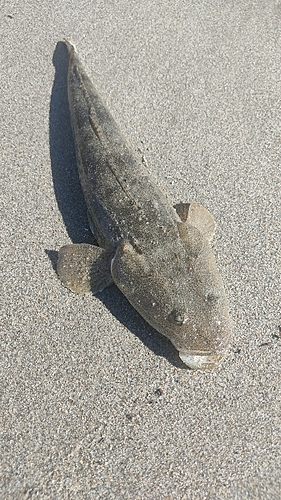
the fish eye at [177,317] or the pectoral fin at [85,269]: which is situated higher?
the pectoral fin at [85,269]

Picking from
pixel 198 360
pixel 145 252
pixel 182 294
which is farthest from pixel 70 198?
pixel 198 360

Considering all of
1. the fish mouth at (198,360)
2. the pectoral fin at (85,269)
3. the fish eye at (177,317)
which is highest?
the pectoral fin at (85,269)

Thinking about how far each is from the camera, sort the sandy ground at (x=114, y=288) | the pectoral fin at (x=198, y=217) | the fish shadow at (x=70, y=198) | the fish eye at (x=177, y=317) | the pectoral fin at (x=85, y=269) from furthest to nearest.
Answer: the pectoral fin at (x=198, y=217) < the pectoral fin at (x=85, y=269) < the fish shadow at (x=70, y=198) < the fish eye at (x=177, y=317) < the sandy ground at (x=114, y=288)

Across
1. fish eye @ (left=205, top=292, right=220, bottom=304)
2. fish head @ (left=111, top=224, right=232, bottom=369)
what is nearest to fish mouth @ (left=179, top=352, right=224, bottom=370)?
fish head @ (left=111, top=224, right=232, bottom=369)

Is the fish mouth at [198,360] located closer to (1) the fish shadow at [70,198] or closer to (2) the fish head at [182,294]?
(2) the fish head at [182,294]

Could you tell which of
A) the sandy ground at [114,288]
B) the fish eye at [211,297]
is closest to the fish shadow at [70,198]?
the sandy ground at [114,288]

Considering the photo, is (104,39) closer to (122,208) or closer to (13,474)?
(122,208)

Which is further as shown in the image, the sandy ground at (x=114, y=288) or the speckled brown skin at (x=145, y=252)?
the speckled brown skin at (x=145, y=252)
